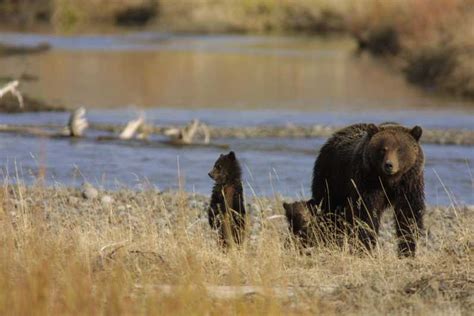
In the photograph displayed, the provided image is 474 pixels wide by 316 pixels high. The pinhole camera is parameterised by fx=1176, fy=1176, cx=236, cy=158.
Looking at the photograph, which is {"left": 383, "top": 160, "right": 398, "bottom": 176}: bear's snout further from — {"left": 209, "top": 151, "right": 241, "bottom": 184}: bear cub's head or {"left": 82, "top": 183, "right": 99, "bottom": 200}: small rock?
{"left": 82, "top": 183, "right": 99, "bottom": 200}: small rock

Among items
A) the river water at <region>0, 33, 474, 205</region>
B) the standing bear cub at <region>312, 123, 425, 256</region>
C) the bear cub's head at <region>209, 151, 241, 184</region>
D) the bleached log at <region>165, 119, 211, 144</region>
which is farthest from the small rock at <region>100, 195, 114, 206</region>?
the bleached log at <region>165, 119, 211, 144</region>

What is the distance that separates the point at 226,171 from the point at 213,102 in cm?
1777

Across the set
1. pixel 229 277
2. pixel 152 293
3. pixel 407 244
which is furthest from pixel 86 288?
pixel 407 244

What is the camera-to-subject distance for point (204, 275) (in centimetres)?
725

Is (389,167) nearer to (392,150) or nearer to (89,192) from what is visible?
(392,150)

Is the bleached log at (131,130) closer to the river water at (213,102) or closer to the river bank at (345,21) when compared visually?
the river water at (213,102)

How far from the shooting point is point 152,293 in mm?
6176

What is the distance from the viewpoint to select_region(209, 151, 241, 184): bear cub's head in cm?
1002

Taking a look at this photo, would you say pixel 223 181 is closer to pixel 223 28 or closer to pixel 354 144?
pixel 354 144

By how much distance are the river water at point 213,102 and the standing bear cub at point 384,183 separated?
4.58 ft

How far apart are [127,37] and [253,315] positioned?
143 feet

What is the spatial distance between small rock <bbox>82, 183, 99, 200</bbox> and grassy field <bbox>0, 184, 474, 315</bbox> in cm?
353

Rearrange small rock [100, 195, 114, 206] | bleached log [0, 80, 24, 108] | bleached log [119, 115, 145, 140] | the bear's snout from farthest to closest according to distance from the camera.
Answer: bleached log [119, 115, 145, 140]
bleached log [0, 80, 24, 108]
small rock [100, 195, 114, 206]
the bear's snout

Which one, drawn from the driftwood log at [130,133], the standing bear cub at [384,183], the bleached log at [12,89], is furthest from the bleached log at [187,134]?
the standing bear cub at [384,183]
